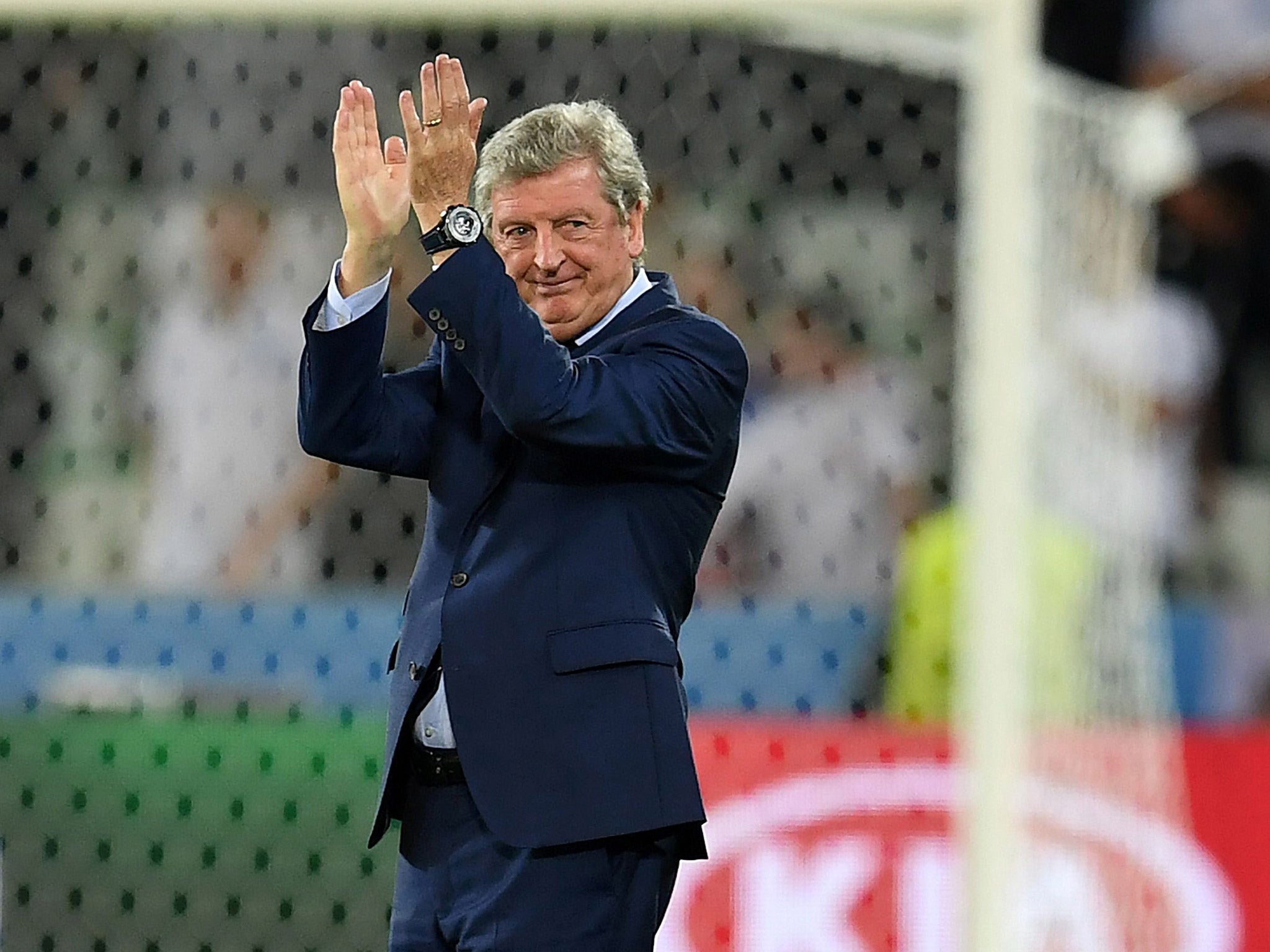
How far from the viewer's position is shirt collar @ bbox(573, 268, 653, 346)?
191 centimetres

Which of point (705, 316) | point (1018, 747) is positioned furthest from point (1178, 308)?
point (705, 316)

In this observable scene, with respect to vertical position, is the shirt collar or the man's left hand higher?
the man's left hand

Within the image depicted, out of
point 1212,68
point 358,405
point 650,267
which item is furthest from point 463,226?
point 1212,68

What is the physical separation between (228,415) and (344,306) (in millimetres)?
2250

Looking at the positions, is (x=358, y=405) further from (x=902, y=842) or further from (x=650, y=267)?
(x=650, y=267)

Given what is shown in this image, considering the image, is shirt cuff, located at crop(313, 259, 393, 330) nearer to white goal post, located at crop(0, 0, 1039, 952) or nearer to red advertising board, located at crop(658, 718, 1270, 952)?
white goal post, located at crop(0, 0, 1039, 952)

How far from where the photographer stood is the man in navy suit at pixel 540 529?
1772 mm

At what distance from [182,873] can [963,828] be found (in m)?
1.33

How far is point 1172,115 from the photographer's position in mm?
3652

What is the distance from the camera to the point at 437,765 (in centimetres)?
183

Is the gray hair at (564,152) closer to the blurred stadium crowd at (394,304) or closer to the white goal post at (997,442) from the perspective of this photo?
the white goal post at (997,442)

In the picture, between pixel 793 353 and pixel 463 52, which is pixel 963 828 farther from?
pixel 463 52

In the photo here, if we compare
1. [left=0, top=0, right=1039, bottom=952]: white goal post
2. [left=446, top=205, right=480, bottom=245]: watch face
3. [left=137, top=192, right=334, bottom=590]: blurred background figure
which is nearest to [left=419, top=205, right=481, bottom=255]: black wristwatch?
[left=446, top=205, right=480, bottom=245]: watch face

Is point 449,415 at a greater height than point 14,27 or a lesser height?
lesser
